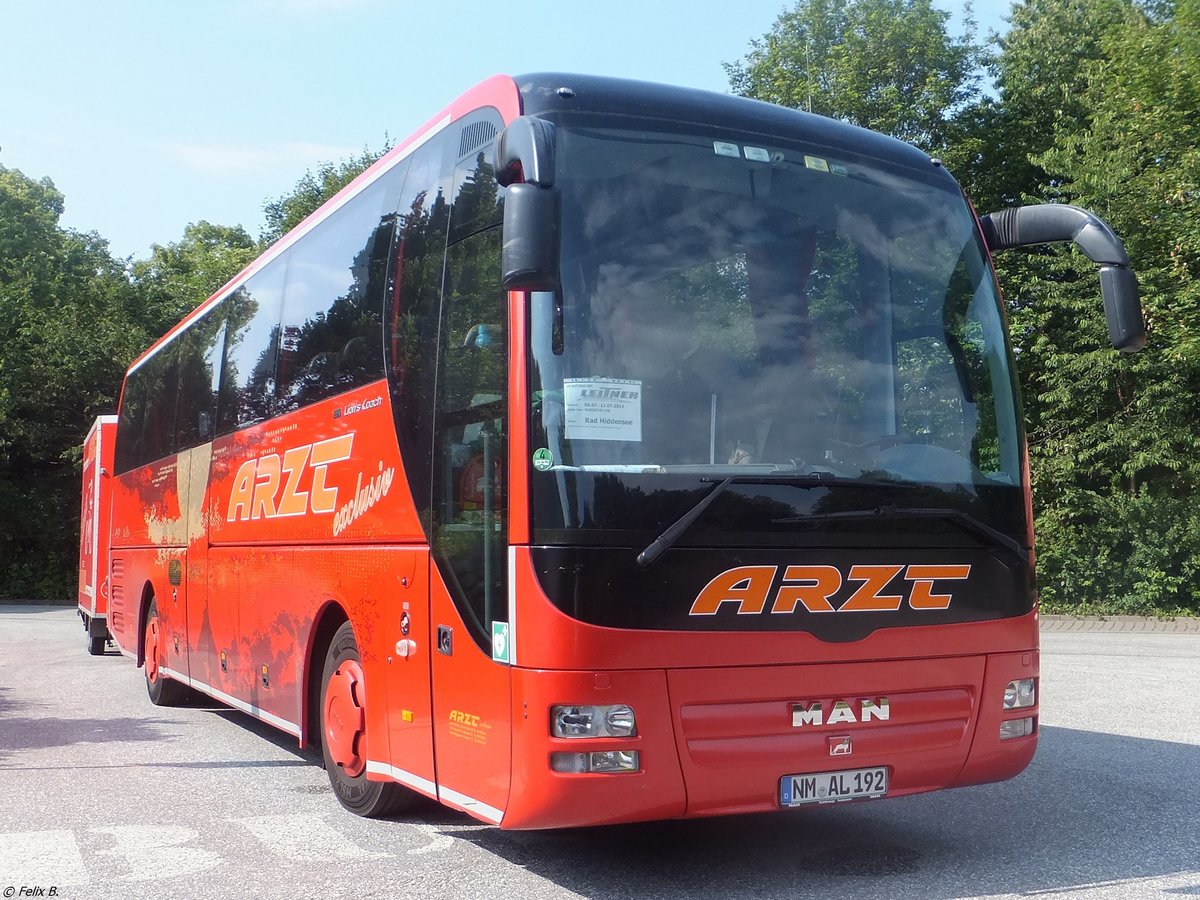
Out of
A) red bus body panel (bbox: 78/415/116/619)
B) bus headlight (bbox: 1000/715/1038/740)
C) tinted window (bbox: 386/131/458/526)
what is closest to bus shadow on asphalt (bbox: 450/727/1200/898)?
bus headlight (bbox: 1000/715/1038/740)

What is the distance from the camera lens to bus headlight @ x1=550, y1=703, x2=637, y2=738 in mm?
4891

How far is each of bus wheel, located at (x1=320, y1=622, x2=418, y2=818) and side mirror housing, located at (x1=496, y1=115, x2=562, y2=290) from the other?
8.85 feet

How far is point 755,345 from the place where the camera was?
5.42 m

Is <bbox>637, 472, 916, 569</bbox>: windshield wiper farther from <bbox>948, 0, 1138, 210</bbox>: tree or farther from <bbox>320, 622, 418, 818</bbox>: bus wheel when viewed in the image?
<bbox>948, 0, 1138, 210</bbox>: tree

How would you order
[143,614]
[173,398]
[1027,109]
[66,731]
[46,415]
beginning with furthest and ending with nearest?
[46,415]
[1027,109]
[143,614]
[173,398]
[66,731]

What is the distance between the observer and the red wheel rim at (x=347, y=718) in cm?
663

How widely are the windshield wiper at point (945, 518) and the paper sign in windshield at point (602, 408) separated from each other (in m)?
0.73

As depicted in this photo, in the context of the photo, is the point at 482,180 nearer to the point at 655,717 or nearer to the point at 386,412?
the point at 386,412

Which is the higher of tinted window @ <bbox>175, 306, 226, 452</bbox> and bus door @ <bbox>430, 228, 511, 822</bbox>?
tinted window @ <bbox>175, 306, 226, 452</bbox>

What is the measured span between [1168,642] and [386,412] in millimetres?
15120

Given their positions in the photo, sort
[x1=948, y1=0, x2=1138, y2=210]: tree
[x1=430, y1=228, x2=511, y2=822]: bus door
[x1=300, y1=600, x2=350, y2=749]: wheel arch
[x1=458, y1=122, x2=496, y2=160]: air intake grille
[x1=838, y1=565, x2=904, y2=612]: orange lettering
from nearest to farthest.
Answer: [x1=430, y1=228, x2=511, y2=822]: bus door < [x1=838, y1=565, x2=904, y2=612]: orange lettering < [x1=458, y1=122, x2=496, y2=160]: air intake grille < [x1=300, y1=600, x2=350, y2=749]: wheel arch < [x1=948, y1=0, x2=1138, y2=210]: tree

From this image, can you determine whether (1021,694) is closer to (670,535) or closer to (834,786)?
(834,786)

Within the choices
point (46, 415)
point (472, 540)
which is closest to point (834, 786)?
point (472, 540)

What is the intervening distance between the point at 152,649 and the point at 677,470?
846 cm
